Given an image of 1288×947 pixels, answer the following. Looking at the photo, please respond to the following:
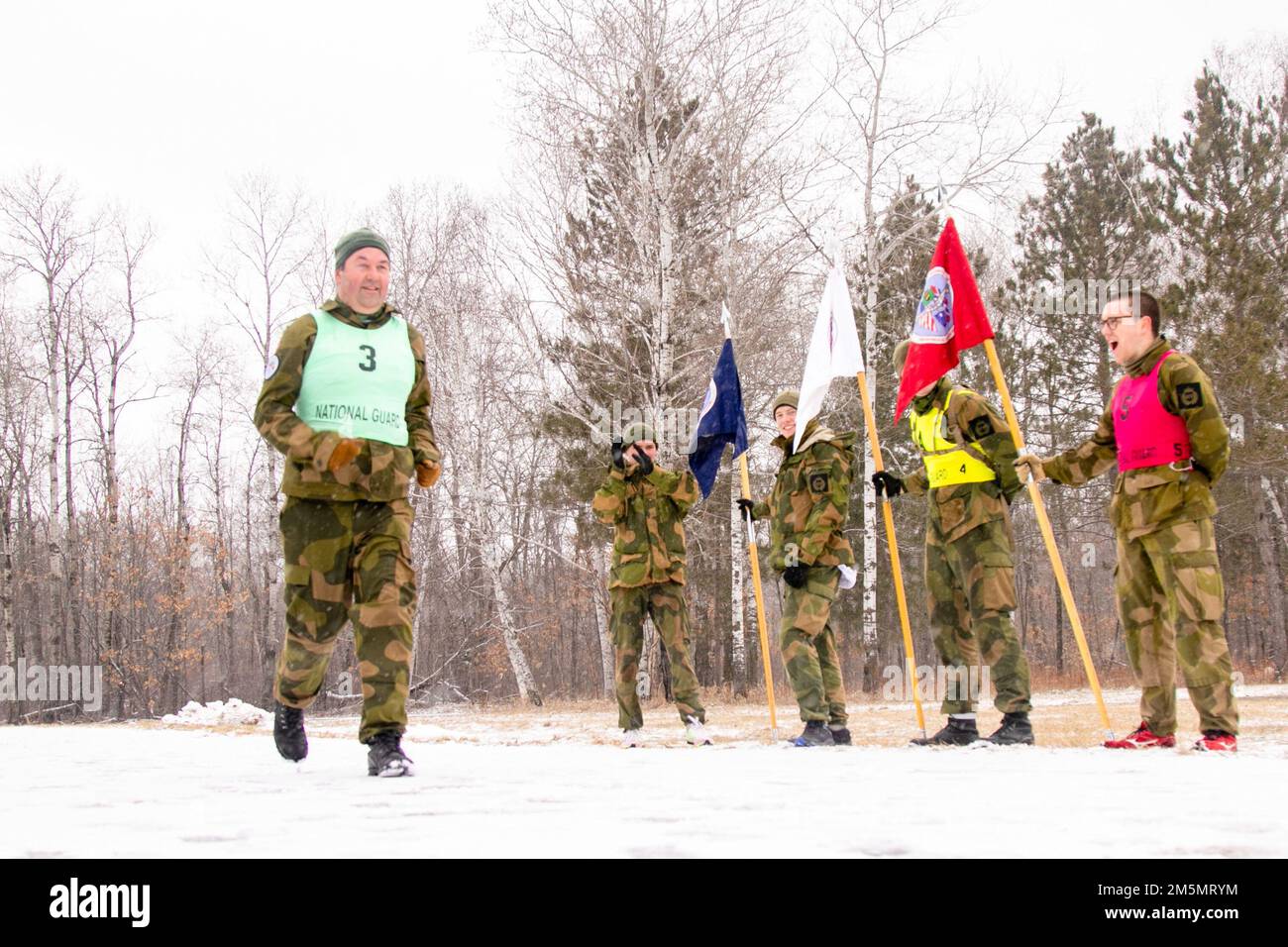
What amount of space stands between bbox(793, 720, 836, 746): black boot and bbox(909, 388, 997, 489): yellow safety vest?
160 centimetres

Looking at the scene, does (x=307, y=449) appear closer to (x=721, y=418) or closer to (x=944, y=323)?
(x=944, y=323)

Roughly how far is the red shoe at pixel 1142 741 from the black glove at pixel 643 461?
3.44 m

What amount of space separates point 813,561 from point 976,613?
1.04 m

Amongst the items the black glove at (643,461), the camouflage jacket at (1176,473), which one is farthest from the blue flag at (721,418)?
the camouflage jacket at (1176,473)

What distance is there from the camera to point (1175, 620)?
187 inches

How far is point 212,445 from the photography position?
35781 mm

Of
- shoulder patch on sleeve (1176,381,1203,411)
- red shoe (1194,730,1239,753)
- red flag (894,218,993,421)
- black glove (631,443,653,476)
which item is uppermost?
red flag (894,218,993,421)

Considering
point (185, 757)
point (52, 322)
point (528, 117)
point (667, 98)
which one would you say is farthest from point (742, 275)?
point (52, 322)

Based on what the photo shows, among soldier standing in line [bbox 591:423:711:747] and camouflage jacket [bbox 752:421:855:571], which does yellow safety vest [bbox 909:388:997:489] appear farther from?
soldier standing in line [bbox 591:423:711:747]

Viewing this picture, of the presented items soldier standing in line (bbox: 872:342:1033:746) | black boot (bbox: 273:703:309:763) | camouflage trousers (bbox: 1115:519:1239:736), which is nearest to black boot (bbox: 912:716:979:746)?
soldier standing in line (bbox: 872:342:1033:746)

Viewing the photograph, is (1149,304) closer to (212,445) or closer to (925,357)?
(925,357)

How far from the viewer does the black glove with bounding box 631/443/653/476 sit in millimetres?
7000

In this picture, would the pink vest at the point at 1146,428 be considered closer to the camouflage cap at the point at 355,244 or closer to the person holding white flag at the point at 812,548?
the person holding white flag at the point at 812,548
